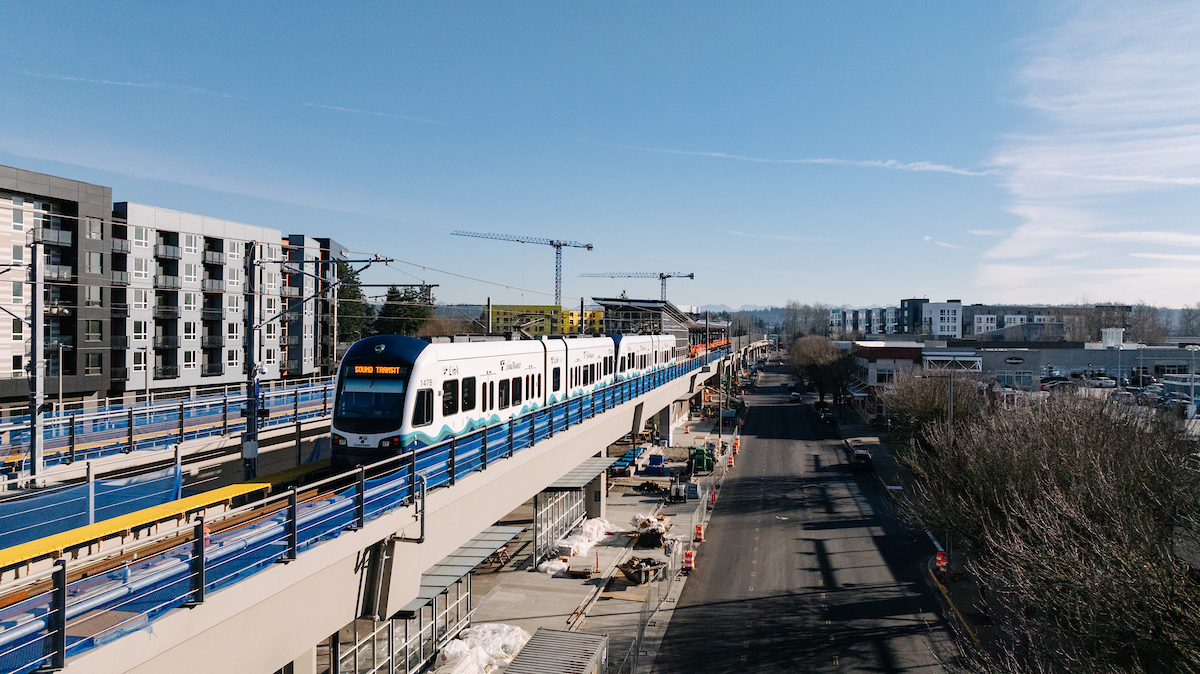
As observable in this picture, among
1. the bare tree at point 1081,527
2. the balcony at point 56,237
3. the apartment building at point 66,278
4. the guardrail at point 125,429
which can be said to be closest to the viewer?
the bare tree at point 1081,527

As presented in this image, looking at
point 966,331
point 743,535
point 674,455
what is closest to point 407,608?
point 743,535

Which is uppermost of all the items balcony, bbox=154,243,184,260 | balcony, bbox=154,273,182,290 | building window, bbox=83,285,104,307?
balcony, bbox=154,243,184,260

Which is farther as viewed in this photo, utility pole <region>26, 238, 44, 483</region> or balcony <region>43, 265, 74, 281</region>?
balcony <region>43, 265, 74, 281</region>

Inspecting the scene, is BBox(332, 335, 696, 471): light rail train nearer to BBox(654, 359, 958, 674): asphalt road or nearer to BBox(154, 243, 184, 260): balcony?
BBox(654, 359, 958, 674): asphalt road

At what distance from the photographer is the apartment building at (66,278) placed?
37.5 metres

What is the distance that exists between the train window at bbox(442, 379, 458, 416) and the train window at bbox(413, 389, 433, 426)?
67cm

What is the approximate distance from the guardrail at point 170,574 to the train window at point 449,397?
86.8 inches

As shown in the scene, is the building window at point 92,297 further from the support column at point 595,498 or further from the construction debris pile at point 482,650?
the construction debris pile at point 482,650

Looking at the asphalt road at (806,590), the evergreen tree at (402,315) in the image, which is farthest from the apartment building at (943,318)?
the asphalt road at (806,590)

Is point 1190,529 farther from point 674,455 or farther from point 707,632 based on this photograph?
point 674,455

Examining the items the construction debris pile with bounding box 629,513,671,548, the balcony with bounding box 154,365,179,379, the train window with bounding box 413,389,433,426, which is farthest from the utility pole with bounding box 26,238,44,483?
Answer: the balcony with bounding box 154,365,179,379

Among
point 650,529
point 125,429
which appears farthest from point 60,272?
point 650,529

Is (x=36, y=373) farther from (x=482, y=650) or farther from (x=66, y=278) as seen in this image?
(x=66, y=278)

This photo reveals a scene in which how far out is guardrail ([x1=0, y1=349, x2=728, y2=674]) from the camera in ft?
20.6
